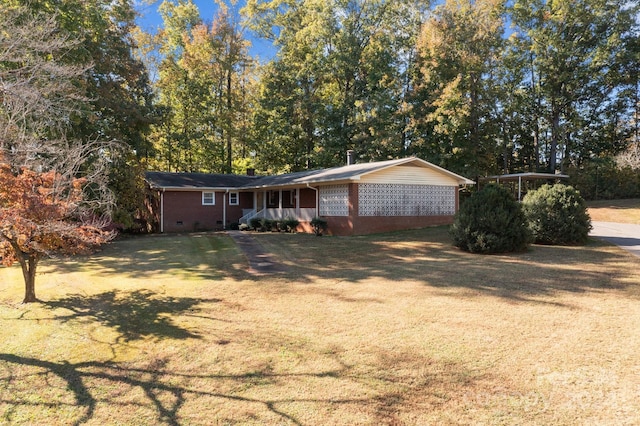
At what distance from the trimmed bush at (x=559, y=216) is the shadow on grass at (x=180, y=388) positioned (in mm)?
11307

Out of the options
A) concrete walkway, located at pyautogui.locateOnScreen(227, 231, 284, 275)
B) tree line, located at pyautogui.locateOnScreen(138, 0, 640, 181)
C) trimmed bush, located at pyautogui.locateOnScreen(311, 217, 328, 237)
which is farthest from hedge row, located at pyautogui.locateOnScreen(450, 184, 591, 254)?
tree line, located at pyautogui.locateOnScreen(138, 0, 640, 181)

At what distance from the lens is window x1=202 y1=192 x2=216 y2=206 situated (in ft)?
81.2

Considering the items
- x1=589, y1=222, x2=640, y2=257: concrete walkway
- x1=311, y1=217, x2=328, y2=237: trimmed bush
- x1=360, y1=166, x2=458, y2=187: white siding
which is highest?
x1=360, y1=166, x2=458, y2=187: white siding

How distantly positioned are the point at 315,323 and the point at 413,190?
50.4 feet

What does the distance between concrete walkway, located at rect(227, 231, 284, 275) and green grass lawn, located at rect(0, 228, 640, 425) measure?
635 mm

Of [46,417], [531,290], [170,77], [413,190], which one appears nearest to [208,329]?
[46,417]

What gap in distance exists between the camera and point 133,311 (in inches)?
279

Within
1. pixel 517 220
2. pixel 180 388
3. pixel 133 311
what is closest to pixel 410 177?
pixel 517 220

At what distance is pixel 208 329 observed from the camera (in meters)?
6.03

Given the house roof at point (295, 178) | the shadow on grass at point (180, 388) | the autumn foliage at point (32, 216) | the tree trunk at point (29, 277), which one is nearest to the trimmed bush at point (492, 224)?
the house roof at point (295, 178)

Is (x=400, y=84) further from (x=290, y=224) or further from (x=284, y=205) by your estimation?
(x=290, y=224)

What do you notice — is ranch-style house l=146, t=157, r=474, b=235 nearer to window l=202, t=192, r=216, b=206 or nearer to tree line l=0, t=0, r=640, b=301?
window l=202, t=192, r=216, b=206

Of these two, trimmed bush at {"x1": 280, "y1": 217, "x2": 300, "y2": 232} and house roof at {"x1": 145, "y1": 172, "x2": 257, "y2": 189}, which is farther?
house roof at {"x1": 145, "y1": 172, "x2": 257, "y2": 189}

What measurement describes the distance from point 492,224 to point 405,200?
7780mm
